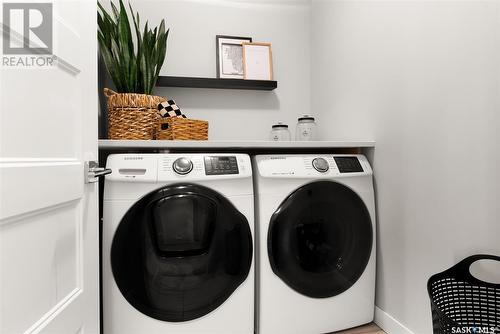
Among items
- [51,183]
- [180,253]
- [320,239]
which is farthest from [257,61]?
[51,183]

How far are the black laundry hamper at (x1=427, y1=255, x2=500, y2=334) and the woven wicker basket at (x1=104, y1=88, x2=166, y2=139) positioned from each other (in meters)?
1.30

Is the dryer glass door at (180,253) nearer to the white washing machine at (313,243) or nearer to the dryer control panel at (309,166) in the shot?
the white washing machine at (313,243)

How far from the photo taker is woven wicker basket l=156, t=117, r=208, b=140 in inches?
55.9

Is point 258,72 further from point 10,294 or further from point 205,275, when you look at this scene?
point 10,294

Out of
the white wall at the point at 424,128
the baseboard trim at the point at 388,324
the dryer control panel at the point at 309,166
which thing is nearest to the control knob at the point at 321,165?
the dryer control panel at the point at 309,166

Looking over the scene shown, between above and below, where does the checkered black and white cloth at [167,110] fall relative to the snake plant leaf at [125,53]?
below

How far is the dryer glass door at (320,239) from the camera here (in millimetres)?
1311

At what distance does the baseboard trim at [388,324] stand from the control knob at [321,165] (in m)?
0.73

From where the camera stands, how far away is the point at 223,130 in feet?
6.73

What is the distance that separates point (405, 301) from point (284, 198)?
67 centimetres

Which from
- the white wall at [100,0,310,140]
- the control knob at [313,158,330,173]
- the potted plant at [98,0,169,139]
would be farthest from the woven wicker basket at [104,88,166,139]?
the control knob at [313,158,330,173]

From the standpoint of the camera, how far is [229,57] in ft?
6.59

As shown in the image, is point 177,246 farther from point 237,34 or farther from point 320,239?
point 237,34

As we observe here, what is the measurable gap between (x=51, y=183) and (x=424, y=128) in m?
1.25
